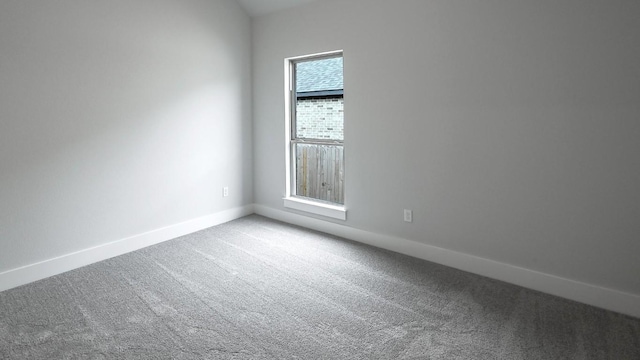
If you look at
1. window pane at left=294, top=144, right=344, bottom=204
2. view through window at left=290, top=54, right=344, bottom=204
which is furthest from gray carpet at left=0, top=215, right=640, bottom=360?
view through window at left=290, top=54, right=344, bottom=204

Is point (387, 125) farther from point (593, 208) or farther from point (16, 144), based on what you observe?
point (16, 144)

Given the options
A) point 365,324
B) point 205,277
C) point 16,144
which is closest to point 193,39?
point 16,144

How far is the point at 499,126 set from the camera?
2.94 m

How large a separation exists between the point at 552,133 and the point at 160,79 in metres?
3.61

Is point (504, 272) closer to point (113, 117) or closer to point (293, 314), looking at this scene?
point (293, 314)

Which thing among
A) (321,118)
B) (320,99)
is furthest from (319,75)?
(321,118)

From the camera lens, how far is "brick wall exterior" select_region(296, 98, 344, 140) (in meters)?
4.13

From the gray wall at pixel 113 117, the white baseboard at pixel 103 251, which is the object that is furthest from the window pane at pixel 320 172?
the white baseboard at pixel 103 251

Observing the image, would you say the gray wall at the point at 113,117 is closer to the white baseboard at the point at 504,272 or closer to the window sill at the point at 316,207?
the window sill at the point at 316,207

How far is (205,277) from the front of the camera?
3096 mm

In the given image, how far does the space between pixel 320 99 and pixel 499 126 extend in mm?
2037

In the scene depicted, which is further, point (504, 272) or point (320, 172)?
point (320, 172)

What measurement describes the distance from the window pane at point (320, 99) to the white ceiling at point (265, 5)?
657 mm

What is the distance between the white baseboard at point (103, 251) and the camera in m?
2.96
